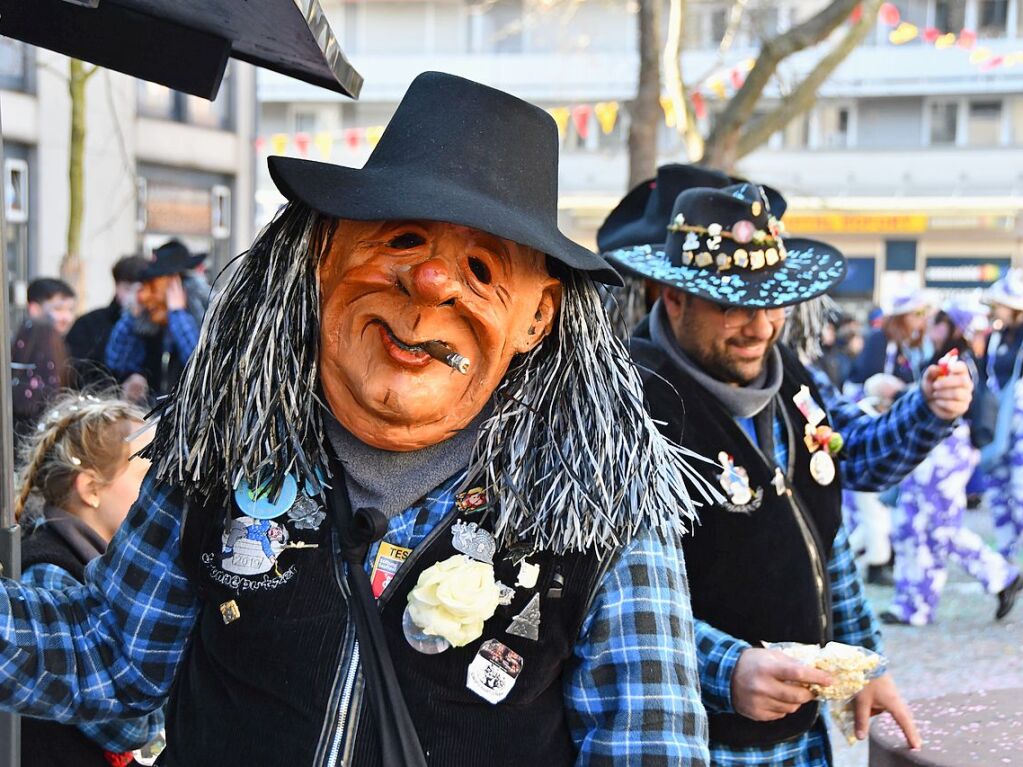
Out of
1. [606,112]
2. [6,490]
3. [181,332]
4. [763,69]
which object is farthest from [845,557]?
[606,112]

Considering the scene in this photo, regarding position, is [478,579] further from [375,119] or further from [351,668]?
[375,119]

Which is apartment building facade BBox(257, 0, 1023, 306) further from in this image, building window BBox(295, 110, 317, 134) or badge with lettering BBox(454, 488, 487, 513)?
badge with lettering BBox(454, 488, 487, 513)

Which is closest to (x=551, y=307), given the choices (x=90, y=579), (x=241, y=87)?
(x=90, y=579)

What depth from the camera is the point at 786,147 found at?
2881 centimetres

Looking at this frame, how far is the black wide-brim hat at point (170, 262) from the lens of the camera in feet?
23.4

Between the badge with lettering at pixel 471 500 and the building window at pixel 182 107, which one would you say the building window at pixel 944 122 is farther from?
the badge with lettering at pixel 471 500

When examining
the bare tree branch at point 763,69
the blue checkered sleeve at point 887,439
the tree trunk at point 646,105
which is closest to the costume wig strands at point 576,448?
the blue checkered sleeve at point 887,439

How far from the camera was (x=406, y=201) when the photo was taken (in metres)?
1.89

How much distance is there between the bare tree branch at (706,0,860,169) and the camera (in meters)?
10.2

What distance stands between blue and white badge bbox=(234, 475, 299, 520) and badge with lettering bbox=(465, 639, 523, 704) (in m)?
0.37

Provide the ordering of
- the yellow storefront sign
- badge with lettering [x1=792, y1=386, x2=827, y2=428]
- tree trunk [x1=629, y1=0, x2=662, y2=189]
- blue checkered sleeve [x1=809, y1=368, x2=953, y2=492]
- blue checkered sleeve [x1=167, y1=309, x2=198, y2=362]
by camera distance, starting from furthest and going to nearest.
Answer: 1. the yellow storefront sign
2. tree trunk [x1=629, y1=0, x2=662, y2=189]
3. blue checkered sleeve [x1=167, y1=309, x2=198, y2=362]
4. blue checkered sleeve [x1=809, y1=368, x2=953, y2=492]
5. badge with lettering [x1=792, y1=386, x2=827, y2=428]

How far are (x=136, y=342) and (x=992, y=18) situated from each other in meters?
25.0

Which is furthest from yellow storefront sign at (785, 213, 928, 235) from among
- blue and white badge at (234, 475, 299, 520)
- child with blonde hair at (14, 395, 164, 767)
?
blue and white badge at (234, 475, 299, 520)

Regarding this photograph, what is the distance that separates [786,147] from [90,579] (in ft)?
91.6
